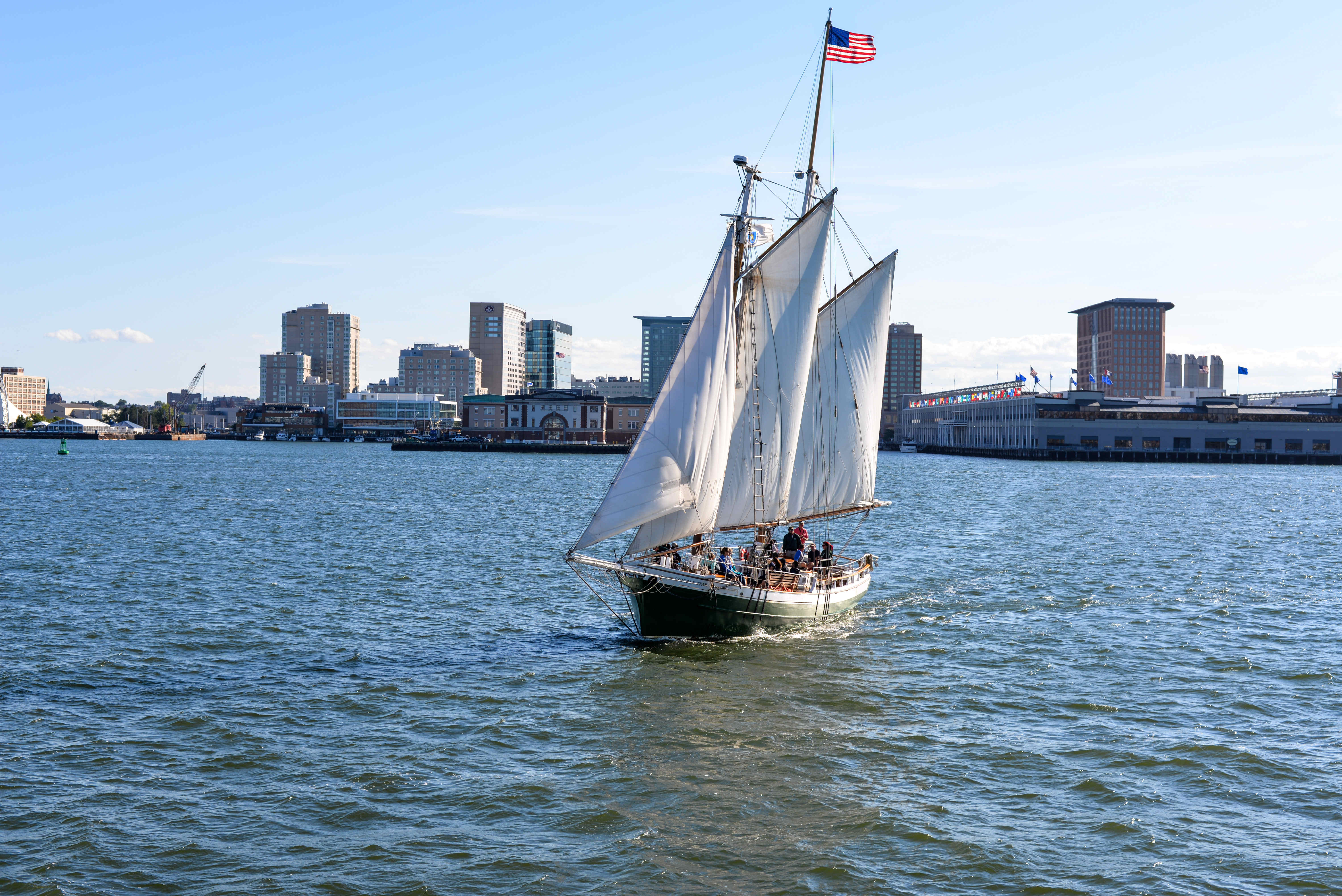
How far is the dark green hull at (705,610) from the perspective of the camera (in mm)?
29875

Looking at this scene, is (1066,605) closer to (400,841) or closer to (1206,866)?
(1206,866)

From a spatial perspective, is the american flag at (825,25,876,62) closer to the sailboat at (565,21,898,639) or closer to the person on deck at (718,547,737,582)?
the sailboat at (565,21,898,639)

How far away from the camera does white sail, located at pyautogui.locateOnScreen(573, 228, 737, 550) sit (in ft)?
93.8

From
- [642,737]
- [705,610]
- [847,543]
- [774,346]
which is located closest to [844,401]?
[774,346]

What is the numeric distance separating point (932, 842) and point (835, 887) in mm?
2348

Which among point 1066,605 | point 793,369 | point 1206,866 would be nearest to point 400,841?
point 1206,866

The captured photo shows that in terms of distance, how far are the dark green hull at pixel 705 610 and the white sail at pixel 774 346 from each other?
10.2 feet

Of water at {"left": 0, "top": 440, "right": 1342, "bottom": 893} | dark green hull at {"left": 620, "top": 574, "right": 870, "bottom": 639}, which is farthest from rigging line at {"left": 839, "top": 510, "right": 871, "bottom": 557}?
dark green hull at {"left": 620, "top": 574, "right": 870, "bottom": 639}

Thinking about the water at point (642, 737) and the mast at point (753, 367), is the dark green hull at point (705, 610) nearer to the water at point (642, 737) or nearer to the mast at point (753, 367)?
the water at point (642, 737)

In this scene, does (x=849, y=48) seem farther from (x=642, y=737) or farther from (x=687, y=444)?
(x=642, y=737)

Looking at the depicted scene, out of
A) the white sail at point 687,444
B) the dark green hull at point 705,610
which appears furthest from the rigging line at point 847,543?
the white sail at point 687,444

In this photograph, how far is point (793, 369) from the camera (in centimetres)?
3425

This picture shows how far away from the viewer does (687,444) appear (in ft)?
96.3

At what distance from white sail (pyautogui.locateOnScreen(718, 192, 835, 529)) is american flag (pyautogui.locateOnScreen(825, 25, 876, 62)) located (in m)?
7.33
